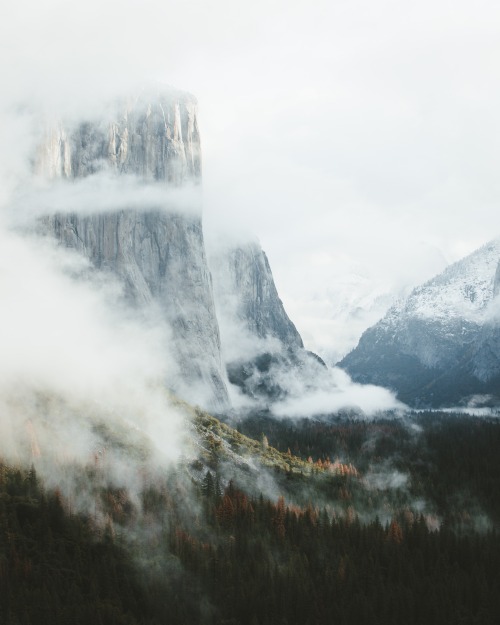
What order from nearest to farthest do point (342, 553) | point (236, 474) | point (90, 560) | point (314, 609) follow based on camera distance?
point (314, 609), point (90, 560), point (342, 553), point (236, 474)

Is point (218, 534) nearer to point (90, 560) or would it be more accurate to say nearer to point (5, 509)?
point (90, 560)

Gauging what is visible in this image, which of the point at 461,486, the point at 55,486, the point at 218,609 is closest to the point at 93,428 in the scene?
the point at 55,486

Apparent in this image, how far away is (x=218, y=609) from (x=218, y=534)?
2472 centimetres

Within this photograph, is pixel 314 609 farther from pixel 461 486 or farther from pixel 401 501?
pixel 461 486

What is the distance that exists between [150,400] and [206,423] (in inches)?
755

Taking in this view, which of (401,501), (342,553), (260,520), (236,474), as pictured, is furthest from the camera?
(401,501)

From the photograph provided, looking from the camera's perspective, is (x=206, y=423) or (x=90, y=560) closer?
(x=90, y=560)

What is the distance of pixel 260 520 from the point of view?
467 feet

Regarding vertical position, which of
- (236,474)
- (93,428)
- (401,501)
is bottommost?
(401,501)

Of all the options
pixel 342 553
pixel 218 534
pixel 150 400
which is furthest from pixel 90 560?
pixel 150 400

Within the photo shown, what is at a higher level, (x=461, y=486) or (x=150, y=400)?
(x=150, y=400)

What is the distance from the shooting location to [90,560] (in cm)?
11862

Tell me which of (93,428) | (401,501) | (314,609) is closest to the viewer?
(314,609)

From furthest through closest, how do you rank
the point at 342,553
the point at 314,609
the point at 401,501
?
the point at 401,501 < the point at 342,553 < the point at 314,609
